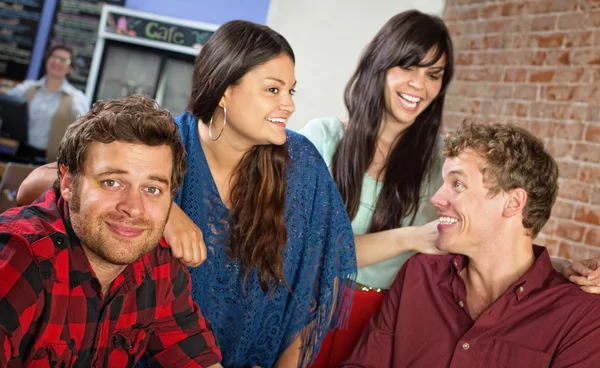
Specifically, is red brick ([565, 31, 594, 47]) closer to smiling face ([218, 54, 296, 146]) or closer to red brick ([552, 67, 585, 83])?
red brick ([552, 67, 585, 83])

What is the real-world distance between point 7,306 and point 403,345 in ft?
3.94

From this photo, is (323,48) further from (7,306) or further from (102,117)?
(7,306)

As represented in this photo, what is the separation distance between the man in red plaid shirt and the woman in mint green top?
93cm

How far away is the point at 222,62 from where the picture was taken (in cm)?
196

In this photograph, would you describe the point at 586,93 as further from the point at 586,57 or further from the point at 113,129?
the point at 113,129

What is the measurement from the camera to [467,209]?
6.73 ft

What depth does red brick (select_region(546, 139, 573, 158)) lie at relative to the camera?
3619mm

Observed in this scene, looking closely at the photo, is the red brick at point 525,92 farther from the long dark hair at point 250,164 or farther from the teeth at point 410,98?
the long dark hair at point 250,164

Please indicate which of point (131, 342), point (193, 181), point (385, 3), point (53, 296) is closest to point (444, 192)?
point (193, 181)

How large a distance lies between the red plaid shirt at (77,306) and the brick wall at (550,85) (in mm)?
2452

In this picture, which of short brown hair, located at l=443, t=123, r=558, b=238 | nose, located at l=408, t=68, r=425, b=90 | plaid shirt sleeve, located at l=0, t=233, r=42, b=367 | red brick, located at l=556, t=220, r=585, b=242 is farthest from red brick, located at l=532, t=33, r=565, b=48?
plaid shirt sleeve, located at l=0, t=233, r=42, b=367

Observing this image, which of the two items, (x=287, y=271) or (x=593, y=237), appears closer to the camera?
(x=287, y=271)

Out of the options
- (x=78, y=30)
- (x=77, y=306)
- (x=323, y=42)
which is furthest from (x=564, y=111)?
(x=78, y=30)

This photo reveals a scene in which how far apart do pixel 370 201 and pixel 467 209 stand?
0.54 m
